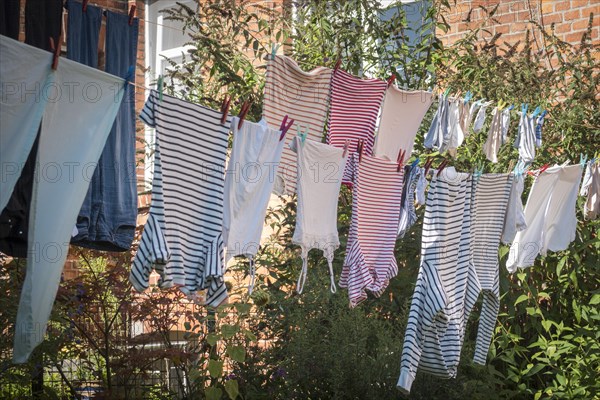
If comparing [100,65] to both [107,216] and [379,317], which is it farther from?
[379,317]

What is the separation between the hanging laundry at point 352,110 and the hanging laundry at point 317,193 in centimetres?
21

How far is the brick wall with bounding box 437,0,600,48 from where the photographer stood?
6504 millimetres

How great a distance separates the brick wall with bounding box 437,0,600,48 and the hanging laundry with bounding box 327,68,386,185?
83.7 inches

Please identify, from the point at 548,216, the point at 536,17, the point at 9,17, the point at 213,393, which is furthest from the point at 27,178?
the point at 536,17

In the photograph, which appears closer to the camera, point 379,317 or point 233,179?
point 233,179

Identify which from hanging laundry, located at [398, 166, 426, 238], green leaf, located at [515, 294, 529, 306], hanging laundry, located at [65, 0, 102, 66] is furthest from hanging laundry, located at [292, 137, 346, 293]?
green leaf, located at [515, 294, 529, 306]

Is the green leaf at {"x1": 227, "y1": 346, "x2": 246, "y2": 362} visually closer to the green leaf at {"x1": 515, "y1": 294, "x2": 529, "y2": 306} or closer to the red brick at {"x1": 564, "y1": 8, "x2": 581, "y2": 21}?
the green leaf at {"x1": 515, "y1": 294, "x2": 529, "y2": 306}

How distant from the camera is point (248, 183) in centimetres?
390

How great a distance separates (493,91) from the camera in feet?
19.9

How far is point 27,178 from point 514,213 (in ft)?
8.57

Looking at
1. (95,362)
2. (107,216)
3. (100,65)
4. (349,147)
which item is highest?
(100,65)

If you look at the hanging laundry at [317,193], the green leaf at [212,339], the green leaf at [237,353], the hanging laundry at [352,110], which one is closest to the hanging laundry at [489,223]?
the hanging laundry at [352,110]

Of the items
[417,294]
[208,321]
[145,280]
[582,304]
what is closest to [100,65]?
[145,280]

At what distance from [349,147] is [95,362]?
273 centimetres
